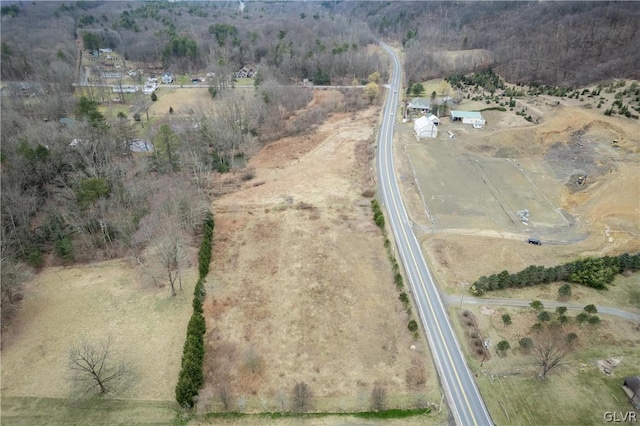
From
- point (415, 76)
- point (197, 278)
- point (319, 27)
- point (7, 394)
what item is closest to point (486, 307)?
point (197, 278)

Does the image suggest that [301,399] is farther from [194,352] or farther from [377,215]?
[377,215]

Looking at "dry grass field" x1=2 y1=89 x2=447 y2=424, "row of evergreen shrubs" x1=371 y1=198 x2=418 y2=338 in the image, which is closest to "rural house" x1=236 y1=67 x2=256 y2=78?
"dry grass field" x1=2 y1=89 x2=447 y2=424

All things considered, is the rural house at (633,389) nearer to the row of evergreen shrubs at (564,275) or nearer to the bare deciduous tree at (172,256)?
the row of evergreen shrubs at (564,275)

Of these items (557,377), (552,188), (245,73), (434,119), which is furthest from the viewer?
(245,73)

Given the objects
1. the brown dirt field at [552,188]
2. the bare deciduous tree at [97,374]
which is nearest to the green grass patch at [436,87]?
the brown dirt field at [552,188]

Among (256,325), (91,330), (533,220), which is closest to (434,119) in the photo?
(533,220)
